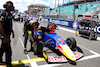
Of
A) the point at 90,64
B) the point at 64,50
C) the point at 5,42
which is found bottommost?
the point at 90,64

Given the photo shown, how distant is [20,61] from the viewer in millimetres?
4414

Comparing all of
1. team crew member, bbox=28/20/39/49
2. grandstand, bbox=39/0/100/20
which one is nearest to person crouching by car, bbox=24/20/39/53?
team crew member, bbox=28/20/39/49

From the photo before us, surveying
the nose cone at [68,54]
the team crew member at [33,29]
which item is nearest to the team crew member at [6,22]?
the team crew member at [33,29]

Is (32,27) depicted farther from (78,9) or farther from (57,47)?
(78,9)

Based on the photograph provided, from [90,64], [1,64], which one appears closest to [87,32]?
[90,64]

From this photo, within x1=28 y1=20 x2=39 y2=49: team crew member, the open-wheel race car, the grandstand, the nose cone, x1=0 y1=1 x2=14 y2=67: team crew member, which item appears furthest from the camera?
the grandstand

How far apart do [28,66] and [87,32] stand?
681 centimetres

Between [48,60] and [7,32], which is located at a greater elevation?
[7,32]

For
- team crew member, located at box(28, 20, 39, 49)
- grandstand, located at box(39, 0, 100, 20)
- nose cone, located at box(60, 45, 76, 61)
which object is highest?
grandstand, located at box(39, 0, 100, 20)

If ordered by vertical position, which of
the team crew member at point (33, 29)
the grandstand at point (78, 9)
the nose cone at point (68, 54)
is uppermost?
the grandstand at point (78, 9)

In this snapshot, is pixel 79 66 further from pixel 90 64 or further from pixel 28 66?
pixel 28 66

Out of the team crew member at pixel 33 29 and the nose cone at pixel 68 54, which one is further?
the team crew member at pixel 33 29

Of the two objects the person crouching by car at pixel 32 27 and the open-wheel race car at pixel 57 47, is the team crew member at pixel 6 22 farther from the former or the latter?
the open-wheel race car at pixel 57 47

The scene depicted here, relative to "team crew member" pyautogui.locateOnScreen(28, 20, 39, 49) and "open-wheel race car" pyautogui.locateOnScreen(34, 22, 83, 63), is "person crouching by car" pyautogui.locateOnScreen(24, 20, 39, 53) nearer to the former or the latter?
"team crew member" pyautogui.locateOnScreen(28, 20, 39, 49)
